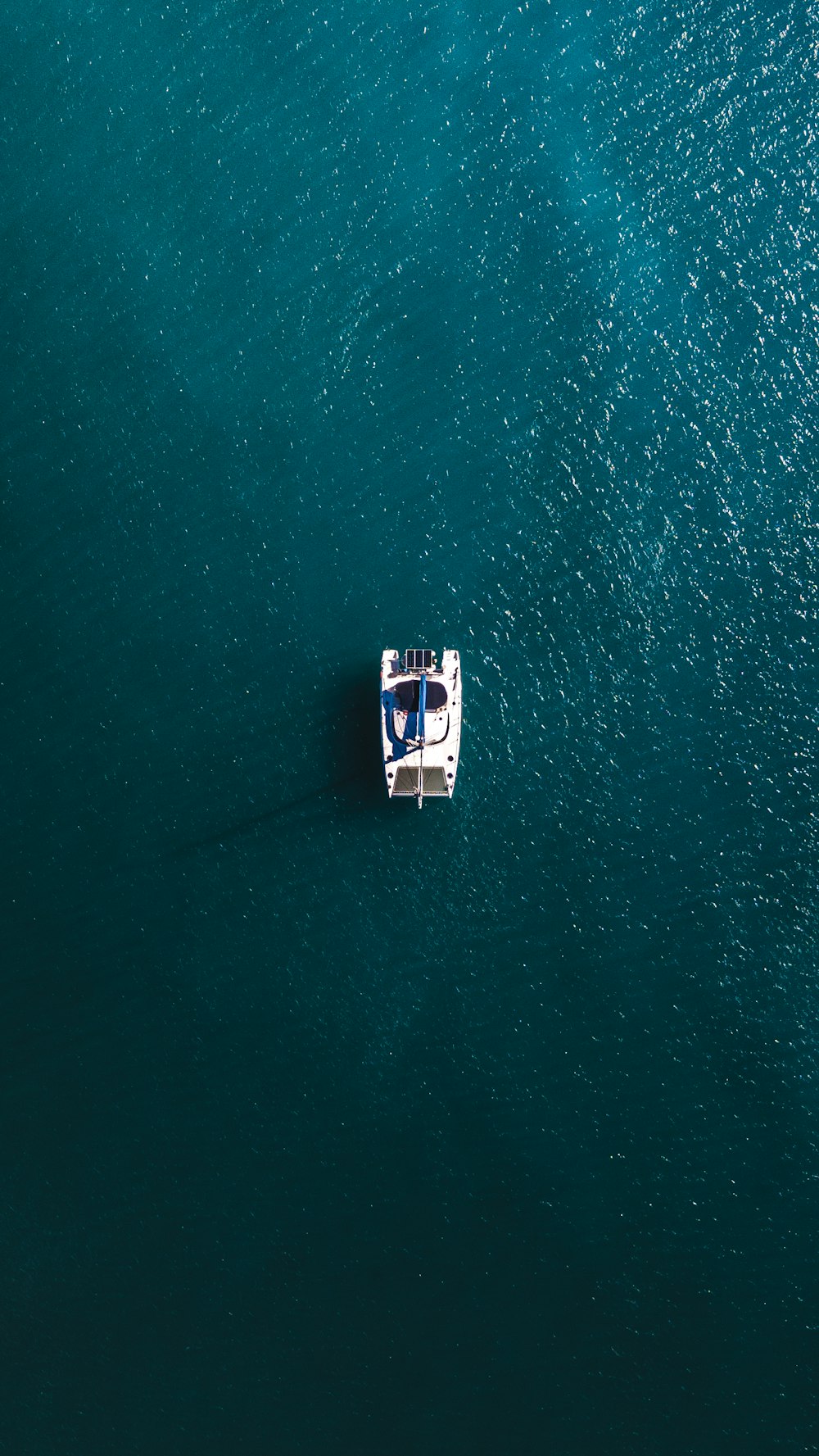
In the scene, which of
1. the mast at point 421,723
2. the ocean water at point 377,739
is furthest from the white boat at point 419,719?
the ocean water at point 377,739

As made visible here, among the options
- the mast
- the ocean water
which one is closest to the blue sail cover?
the mast

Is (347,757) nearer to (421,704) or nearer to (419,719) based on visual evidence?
(419,719)

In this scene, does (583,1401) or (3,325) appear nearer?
(583,1401)

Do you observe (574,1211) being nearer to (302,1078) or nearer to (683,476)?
(302,1078)

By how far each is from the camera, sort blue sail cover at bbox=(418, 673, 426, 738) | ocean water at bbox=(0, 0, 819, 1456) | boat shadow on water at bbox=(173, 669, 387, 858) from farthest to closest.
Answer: boat shadow on water at bbox=(173, 669, 387, 858) → ocean water at bbox=(0, 0, 819, 1456) → blue sail cover at bbox=(418, 673, 426, 738)

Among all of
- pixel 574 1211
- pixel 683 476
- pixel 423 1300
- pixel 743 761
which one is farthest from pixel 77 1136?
pixel 683 476

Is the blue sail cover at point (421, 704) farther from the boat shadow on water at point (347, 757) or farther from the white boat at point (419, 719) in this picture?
the boat shadow on water at point (347, 757)

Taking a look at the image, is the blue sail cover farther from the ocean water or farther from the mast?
the ocean water

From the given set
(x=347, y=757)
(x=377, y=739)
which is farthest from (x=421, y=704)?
(x=347, y=757)
